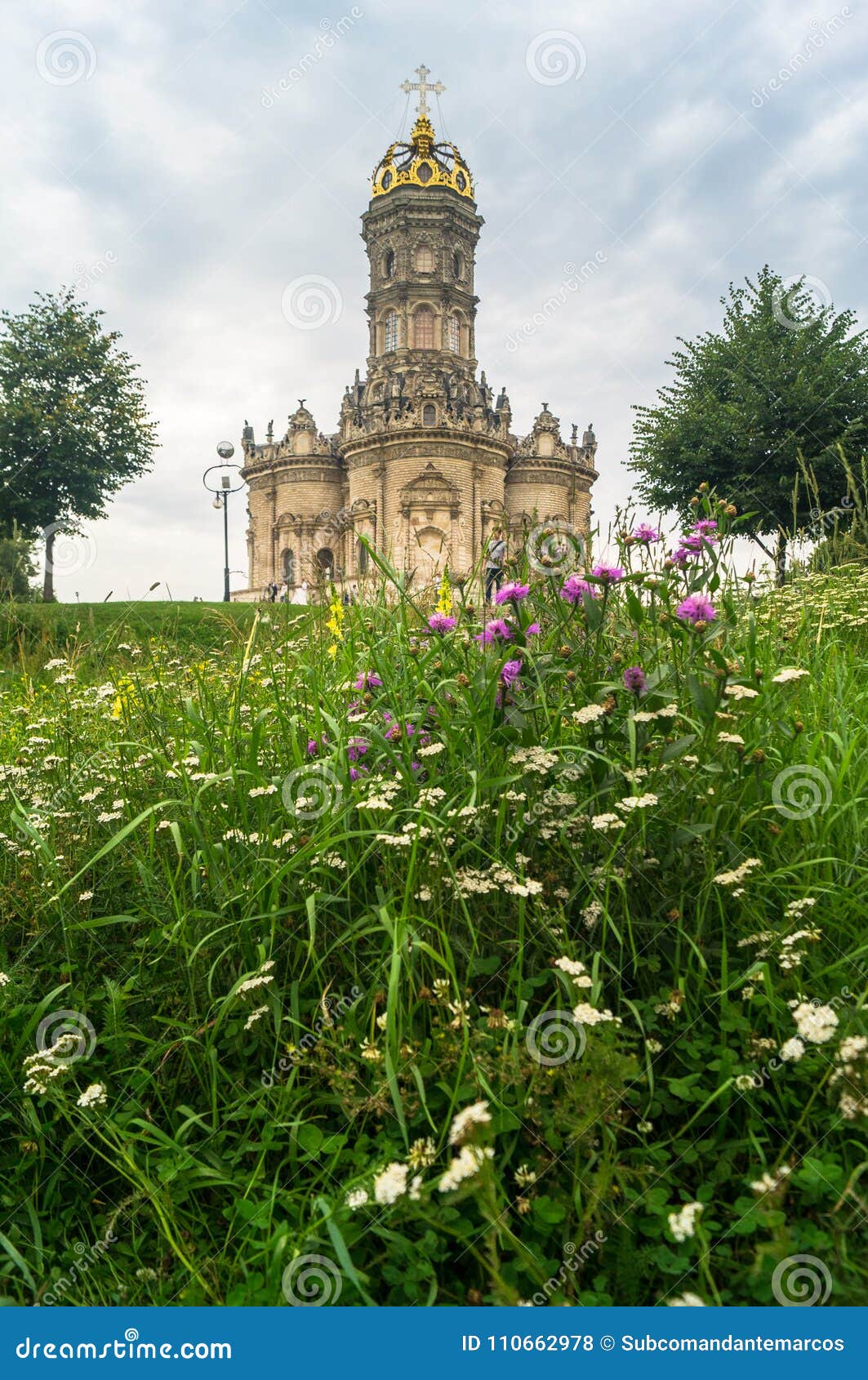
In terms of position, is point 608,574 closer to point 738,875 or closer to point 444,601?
point 738,875

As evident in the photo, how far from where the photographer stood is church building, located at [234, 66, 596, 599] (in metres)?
46.3

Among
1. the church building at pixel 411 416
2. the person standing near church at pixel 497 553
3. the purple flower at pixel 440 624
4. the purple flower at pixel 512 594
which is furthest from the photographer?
the church building at pixel 411 416

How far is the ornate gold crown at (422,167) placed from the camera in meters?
50.5

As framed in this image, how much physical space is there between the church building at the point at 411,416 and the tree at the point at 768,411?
20.8m

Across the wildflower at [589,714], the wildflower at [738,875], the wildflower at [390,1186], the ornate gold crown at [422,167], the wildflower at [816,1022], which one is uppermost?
the ornate gold crown at [422,167]

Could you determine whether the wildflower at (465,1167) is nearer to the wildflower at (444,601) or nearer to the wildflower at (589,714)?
the wildflower at (589,714)

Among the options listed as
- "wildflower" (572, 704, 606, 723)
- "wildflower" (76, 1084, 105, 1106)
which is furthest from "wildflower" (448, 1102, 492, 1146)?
"wildflower" (572, 704, 606, 723)

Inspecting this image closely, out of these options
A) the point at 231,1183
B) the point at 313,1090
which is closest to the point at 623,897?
the point at 313,1090

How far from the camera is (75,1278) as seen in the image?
89.8 inches

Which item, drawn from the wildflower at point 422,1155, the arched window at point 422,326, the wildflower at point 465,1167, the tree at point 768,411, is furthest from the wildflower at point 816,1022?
the arched window at point 422,326

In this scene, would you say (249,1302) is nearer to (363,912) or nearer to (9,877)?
(363,912)

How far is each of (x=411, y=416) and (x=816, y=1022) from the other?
46.6 meters

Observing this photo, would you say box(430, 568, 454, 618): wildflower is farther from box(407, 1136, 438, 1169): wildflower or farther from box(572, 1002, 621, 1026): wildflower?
box(407, 1136, 438, 1169): wildflower

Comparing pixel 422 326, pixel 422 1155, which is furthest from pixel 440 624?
pixel 422 326
